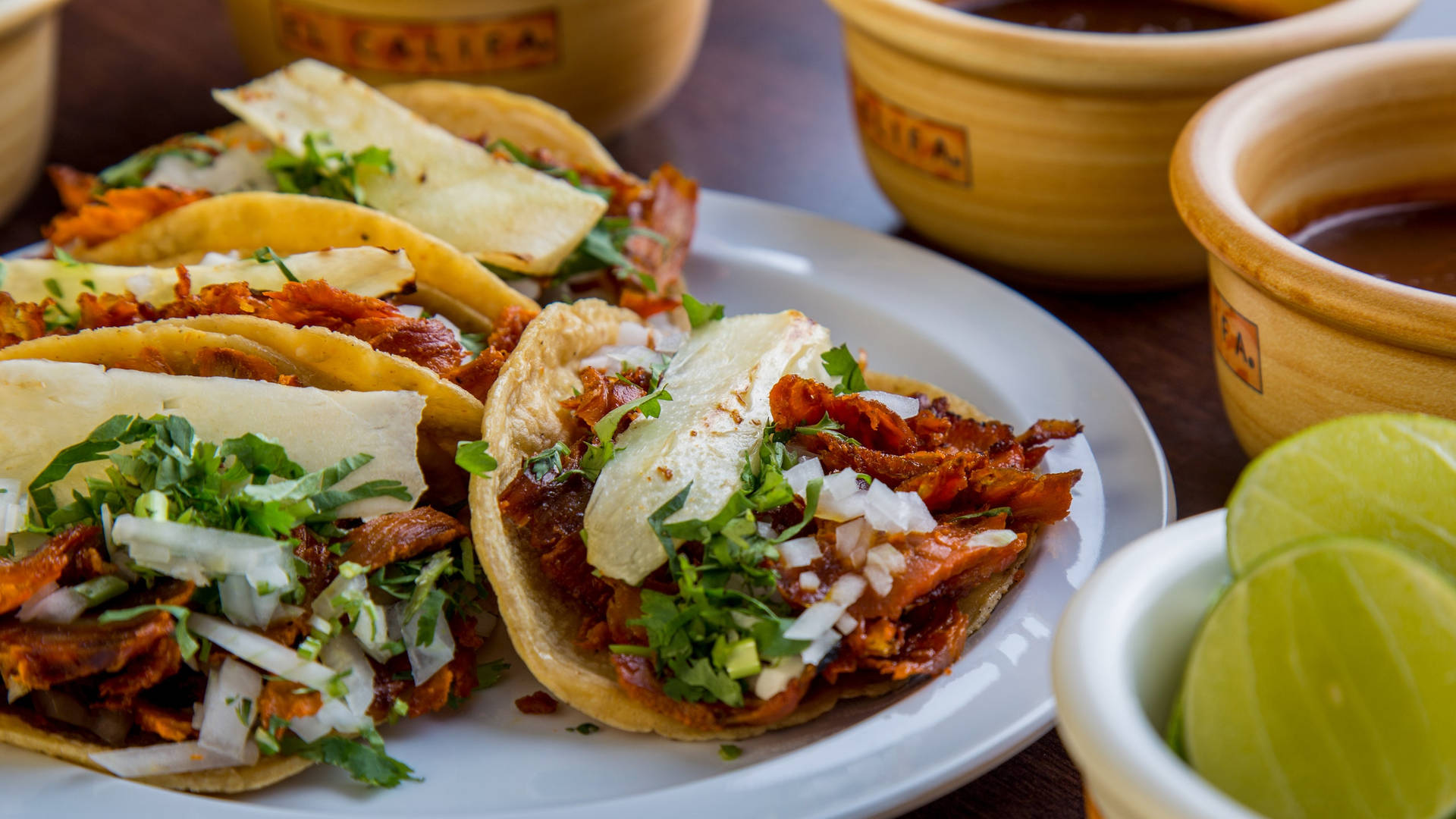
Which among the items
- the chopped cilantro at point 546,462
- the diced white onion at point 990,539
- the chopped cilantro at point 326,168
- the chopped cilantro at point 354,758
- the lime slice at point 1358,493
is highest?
the lime slice at point 1358,493

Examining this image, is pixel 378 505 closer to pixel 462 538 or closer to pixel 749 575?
pixel 462 538

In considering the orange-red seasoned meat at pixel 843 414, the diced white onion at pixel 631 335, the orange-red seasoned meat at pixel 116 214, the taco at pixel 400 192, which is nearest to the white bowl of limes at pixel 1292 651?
the orange-red seasoned meat at pixel 843 414

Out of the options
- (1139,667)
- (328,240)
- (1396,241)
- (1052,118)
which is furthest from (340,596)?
(1396,241)

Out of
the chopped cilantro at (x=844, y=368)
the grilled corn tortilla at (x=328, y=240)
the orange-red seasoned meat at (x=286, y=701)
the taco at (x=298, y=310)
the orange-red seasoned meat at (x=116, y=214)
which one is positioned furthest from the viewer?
the orange-red seasoned meat at (x=116, y=214)

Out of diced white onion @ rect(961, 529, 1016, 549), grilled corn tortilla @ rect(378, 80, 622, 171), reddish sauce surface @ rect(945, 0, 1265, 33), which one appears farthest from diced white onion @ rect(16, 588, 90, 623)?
reddish sauce surface @ rect(945, 0, 1265, 33)

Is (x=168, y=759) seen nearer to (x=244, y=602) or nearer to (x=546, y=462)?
(x=244, y=602)

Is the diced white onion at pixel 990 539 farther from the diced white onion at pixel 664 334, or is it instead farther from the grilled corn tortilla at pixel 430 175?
the grilled corn tortilla at pixel 430 175
